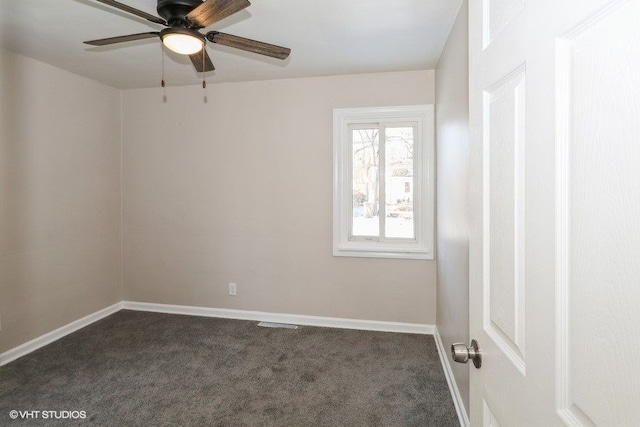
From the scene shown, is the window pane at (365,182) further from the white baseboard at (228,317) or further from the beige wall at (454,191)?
the white baseboard at (228,317)

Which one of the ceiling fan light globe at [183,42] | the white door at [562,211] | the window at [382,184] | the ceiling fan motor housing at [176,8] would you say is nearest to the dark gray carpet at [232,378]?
the window at [382,184]

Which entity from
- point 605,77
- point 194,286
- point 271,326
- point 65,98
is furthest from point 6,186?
point 605,77

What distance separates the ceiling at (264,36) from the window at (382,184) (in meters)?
0.50

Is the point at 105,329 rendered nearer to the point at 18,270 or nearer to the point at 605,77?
the point at 18,270

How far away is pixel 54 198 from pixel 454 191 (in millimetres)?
3472

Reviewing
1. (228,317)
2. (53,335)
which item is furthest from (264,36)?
(53,335)

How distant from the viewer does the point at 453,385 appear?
2266mm

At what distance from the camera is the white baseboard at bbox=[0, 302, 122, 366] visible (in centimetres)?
272

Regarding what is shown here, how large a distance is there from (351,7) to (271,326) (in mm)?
2855

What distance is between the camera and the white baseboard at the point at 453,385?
197 cm

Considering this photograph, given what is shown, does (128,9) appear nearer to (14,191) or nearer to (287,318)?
(14,191)

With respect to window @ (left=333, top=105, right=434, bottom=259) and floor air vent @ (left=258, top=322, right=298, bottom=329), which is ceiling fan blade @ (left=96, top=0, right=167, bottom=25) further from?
floor air vent @ (left=258, top=322, right=298, bottom=329)

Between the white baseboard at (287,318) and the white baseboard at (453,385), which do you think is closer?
the white baseboard at (453,385)

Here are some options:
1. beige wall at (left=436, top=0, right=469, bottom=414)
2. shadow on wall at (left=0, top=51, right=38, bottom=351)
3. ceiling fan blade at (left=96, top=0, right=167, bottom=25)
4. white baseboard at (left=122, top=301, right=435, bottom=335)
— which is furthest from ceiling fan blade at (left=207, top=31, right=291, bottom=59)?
white baseboard at (left=122, top=301, right=435, bottom=335)
